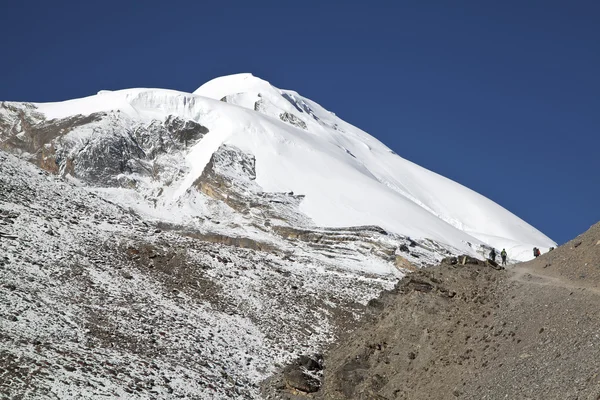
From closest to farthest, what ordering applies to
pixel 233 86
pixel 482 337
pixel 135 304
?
pixel 482 337, pixel 135 304, pixel 233 86

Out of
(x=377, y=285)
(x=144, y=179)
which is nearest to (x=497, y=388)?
(x=377, y=285)

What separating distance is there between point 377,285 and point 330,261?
21.3 feet

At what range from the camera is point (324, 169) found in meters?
74.8

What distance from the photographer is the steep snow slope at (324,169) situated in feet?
218

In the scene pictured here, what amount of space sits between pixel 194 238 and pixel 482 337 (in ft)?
98.7

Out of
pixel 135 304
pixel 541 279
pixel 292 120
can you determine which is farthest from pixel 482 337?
pixel 292 120

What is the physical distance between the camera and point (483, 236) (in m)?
79.5

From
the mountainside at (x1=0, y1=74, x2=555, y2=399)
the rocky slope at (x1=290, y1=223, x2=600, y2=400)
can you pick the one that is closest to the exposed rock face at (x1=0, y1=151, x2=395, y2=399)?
the mountainside at (x1=0, y1=74, x2=555, y2=399)

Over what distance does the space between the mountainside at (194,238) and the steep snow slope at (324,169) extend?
27 centimetres

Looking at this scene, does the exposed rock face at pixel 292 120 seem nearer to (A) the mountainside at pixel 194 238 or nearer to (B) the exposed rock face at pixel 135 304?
(A) the mountainside at pixel 194 238

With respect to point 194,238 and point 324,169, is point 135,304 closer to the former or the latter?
point 194,238

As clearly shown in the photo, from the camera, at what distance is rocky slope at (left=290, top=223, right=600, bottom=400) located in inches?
827

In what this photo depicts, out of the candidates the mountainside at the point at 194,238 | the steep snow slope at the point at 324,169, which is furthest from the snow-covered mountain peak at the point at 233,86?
the mountainside at the point at 194,238

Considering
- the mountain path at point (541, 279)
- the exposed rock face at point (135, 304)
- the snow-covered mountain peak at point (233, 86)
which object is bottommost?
the exposed rock face at point (135, 304)
